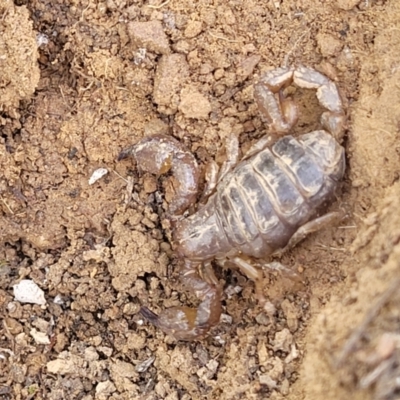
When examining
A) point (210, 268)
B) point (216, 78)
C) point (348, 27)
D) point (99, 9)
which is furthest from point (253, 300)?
point (99, 9)

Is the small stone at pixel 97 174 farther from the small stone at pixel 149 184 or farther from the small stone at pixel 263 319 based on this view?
the small stone at pixel 263 319

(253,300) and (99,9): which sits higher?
(99,9)

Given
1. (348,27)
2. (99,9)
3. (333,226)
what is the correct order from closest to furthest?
1. (333,226)
2. (348,27)
3. (99,9)

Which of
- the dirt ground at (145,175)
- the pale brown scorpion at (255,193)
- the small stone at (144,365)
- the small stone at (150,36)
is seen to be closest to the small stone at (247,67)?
the dirt ground at (145,175)

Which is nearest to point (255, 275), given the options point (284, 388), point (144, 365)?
point (284, 388)

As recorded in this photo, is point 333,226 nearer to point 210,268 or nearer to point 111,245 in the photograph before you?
point 210,268

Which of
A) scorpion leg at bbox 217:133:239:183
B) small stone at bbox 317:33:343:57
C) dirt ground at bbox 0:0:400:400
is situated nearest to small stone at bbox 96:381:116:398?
dirt ground at bbox 0:0:400:400

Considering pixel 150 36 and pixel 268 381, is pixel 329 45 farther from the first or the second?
pixel 268 381

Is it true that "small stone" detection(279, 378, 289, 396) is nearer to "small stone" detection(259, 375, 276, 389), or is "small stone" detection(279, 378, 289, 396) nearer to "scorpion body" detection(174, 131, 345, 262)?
"small stone" detection(259, 375, 276, 389)
